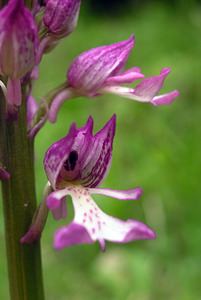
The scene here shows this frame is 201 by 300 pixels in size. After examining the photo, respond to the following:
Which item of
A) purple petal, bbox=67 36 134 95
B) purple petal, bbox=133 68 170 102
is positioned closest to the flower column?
purple petal, bbox=67 36 134 95

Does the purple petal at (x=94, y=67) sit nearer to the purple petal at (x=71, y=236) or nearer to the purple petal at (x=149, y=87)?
the purple petal at (x=149, y=87)

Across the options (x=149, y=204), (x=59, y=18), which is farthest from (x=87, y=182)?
(x=149, y=204)

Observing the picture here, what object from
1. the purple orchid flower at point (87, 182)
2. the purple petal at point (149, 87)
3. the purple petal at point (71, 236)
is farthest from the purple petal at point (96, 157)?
the purple petal at point (71, 236)

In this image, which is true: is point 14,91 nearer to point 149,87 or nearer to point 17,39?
point 17,39

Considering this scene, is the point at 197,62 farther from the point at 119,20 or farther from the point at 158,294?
the point at 119,20

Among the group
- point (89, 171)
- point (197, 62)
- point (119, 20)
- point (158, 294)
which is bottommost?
point (158, 294)

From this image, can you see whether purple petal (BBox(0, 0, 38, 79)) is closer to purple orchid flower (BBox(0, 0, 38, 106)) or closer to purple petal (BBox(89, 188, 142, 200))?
purple orchid flower (BBox(0, 0, 38, 106))

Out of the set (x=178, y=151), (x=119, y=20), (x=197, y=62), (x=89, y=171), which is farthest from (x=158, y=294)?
(x=119, y=20)
